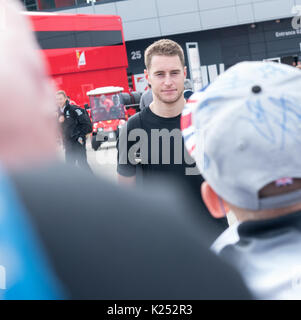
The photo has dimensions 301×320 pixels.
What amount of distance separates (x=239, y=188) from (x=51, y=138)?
1.91 feet

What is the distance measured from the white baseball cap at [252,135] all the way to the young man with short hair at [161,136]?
57.2 inches

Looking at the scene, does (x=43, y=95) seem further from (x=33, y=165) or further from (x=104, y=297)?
(x=104, y=297)

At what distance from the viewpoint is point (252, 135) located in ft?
3.32

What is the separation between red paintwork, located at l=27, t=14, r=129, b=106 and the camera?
14.6m

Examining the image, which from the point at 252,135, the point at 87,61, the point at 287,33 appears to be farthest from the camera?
the point at 287,33

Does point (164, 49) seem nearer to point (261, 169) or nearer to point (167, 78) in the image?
point (167, 78)

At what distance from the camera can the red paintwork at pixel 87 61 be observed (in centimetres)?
1464

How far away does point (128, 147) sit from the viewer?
283cm

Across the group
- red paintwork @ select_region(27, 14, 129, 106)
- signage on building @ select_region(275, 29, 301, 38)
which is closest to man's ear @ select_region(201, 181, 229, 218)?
red paintwork @ select_region(27, 14, 129, 106)

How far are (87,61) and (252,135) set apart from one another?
52.7 feet

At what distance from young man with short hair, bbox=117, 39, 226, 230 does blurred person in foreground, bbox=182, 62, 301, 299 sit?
57.1 inches

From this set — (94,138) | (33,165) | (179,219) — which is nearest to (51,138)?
(33,165)
